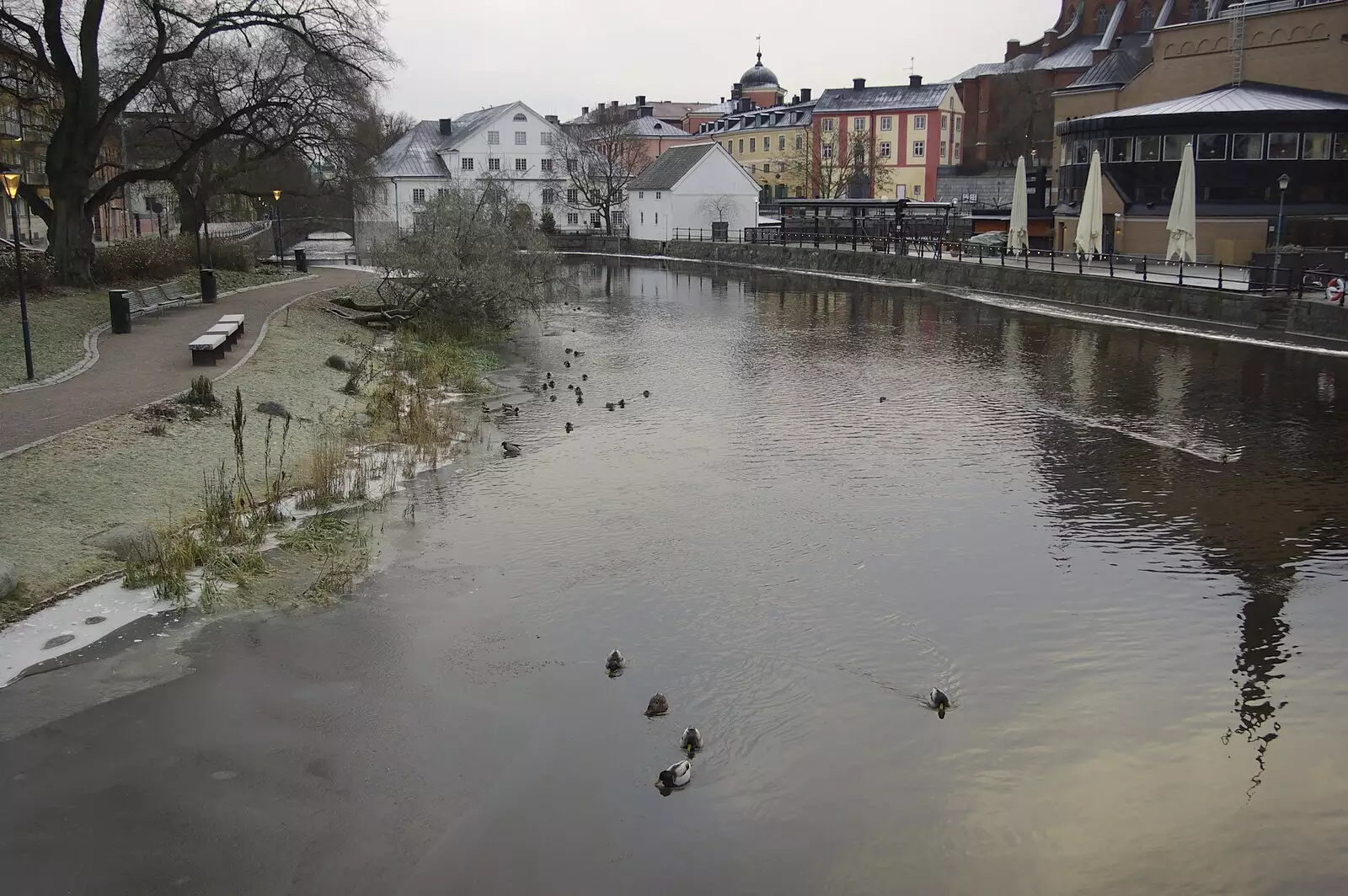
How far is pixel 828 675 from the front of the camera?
9.15 m

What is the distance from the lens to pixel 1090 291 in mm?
32781

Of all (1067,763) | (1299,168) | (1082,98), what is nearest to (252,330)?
(1067,763)

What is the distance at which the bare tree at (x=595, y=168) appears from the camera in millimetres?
78625

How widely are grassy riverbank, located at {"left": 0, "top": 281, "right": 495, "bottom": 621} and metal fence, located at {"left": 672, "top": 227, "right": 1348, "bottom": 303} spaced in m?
19.4

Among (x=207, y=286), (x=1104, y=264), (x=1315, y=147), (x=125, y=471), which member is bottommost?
(x=125, y=471)

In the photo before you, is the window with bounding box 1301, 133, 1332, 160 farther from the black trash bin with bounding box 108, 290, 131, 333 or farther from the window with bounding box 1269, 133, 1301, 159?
the black trash bin with bounding box 108, 290, 131, 333

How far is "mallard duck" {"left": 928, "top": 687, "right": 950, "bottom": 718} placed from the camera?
8.52 metres

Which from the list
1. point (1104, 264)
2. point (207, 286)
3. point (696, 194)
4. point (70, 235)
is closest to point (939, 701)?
point (207, 286)

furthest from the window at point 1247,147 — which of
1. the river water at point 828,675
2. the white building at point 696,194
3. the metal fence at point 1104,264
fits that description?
the white building at point 696,194

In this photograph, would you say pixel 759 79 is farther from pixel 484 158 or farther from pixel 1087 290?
pixel 1087 290

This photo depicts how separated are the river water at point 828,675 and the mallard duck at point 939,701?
11 centimetres

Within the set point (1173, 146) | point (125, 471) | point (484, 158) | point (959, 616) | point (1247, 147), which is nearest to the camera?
point (959, 616)

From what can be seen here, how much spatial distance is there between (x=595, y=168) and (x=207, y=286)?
180ft

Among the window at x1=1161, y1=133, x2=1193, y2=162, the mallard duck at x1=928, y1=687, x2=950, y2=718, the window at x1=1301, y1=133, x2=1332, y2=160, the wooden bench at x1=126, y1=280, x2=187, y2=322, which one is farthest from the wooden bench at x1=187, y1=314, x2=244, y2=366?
the window at x1=1301, y1=133, x2=1332, y2=160
